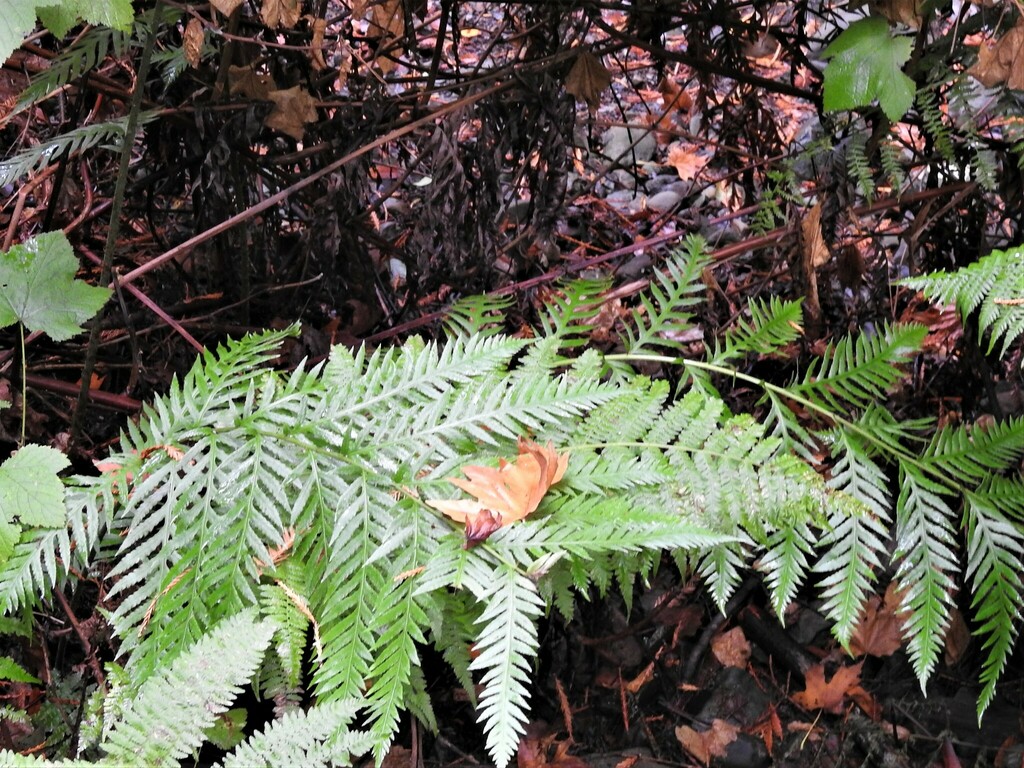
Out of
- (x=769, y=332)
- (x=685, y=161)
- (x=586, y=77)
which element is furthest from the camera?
(x=685, y=161)

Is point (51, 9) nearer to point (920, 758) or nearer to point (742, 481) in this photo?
point (742, 481)

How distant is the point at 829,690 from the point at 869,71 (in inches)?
56.6

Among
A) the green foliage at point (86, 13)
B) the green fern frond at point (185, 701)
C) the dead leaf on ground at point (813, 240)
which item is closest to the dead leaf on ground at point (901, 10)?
the dead leaf on ground at point (813, 240)

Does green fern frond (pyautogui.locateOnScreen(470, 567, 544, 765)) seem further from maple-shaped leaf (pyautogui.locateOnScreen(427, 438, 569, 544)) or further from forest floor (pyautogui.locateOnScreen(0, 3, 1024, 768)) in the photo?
forest floor (pyautogui.locateOnScreen(0, 3, 1024, 768))

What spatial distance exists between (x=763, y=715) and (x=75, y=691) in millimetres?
1559

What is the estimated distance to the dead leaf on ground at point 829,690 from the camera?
2.09 metres

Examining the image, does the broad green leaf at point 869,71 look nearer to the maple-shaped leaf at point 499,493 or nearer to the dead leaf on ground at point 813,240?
the dead leaf on ground at point 813,240

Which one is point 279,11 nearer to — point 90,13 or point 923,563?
point 90,13

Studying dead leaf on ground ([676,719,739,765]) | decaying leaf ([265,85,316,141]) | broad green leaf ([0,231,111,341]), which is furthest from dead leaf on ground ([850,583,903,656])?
broad green leaf ([0,231,111,341])

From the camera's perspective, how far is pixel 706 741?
2.04m

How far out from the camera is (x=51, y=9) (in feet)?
4.06

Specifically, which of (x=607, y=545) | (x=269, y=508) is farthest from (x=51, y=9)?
(x=607, y=545)

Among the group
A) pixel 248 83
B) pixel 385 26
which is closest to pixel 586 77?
pixel 385 26

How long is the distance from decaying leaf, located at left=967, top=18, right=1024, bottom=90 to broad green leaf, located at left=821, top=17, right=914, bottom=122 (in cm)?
13
